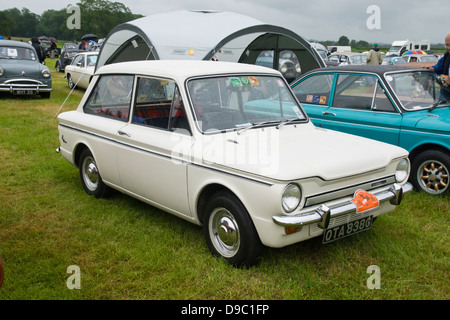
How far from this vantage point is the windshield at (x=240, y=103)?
161 inches

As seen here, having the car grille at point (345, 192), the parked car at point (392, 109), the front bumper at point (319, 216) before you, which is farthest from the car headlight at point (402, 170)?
the parked car at point (392, 109)

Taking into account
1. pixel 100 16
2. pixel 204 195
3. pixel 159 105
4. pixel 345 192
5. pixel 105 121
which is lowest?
pixel 204 195

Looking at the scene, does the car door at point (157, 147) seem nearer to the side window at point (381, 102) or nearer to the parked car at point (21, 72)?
the side window at point (381, 102)

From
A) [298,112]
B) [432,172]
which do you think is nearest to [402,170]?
[298,112]

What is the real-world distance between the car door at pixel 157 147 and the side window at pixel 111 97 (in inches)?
7.7

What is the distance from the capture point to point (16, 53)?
13938mm

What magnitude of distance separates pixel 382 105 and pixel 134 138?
11.1 ft

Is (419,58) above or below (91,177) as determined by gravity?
above

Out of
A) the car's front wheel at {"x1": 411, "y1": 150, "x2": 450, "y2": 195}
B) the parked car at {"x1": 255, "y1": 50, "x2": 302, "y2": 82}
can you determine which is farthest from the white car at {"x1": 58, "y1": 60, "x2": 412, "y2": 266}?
the parked car at {"x1": 255, "y1": 50, "x2": 302, "y2": 82}

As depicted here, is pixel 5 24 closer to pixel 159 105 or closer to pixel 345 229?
pixel 159 105

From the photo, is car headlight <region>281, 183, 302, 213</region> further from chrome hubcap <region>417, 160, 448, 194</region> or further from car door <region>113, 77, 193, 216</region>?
chrome hubcap <region>417, 160, 448, 194</region>

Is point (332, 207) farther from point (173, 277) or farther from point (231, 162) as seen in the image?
point (173, 277)

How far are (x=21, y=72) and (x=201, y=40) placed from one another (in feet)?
19.7

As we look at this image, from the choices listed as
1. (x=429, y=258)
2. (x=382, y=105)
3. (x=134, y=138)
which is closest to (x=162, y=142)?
(x=134, y=138)
